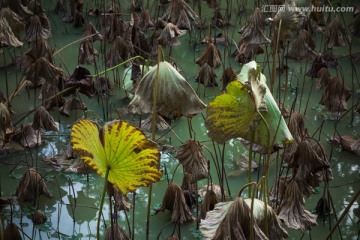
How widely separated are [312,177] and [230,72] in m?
0.93

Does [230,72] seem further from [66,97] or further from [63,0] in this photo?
[63,0]

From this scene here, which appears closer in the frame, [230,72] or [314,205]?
[314,205]

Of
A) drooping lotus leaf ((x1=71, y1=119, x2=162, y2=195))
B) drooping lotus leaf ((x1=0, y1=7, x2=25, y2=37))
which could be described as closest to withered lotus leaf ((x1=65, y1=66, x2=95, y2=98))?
drooping lotus leaf ((x1=0, y1=7, x2=25, y2=37))

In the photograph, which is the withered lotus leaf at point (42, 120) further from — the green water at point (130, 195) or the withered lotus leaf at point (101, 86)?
the withered lotus leaf at point (101, 86)

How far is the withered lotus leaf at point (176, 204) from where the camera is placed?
209cm

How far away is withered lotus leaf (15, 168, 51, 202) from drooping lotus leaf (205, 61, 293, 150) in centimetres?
100

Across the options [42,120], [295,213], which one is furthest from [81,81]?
[295,213]

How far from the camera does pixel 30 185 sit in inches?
85.9

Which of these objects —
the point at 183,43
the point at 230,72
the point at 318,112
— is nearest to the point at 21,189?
the point at 230,72

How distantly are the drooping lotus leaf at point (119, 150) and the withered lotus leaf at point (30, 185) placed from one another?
1080 mm

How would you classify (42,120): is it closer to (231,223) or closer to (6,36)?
(6,36)

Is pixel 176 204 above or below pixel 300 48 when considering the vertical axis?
below

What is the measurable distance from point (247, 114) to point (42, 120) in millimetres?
1325

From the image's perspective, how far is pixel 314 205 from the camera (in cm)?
224
